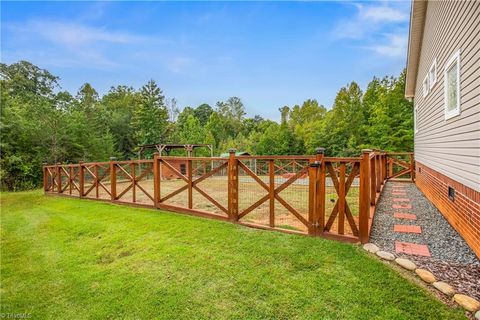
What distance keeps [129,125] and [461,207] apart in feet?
85.2

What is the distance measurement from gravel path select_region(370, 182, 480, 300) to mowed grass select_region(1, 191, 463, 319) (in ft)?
1.56

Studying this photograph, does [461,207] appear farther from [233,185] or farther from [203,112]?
[203,112]

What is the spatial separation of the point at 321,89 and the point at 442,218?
82.0 feet

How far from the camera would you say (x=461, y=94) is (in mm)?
3650

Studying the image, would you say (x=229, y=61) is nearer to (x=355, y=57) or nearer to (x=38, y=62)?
(x=355, y=57)

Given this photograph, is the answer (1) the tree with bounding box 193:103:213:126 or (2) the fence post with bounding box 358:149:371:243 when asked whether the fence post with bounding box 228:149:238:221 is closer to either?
(2) the fence post with bounding box 358:149:371:243

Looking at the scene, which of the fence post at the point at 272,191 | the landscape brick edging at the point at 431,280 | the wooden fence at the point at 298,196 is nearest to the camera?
the landscape brick edging at the point at 431,280

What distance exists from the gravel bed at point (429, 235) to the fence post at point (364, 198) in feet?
0.84

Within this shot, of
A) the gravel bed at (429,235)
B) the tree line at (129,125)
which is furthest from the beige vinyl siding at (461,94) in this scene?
the tree line at (129,125)

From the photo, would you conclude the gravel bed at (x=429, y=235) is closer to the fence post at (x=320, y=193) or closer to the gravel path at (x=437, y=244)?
the gravel path at (x=437, y=244)

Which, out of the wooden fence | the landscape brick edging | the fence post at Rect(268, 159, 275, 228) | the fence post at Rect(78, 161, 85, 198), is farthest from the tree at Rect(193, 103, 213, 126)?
the landscape brick edging

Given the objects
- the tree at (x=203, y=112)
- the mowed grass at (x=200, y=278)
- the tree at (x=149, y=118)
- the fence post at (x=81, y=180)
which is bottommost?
the mowed grass at (x=200, y=278)

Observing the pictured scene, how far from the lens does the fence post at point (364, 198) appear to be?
3.42 m

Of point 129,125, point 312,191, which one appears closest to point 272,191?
point 312,191
